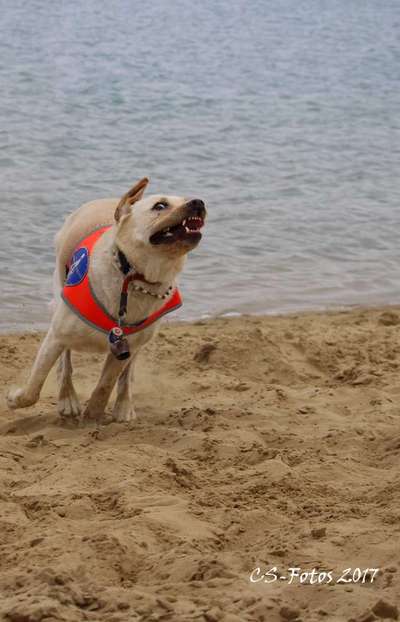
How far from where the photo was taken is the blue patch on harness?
19.6 feet

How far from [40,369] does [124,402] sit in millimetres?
569

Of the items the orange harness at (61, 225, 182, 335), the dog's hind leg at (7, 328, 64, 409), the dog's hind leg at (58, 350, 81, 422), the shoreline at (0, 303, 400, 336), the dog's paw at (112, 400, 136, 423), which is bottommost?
the shoreline at (0, 303, 400, 336)

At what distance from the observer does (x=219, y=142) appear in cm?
1432

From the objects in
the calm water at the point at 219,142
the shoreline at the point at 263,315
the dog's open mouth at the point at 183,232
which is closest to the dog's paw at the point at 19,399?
the dog's open mouth at the point at 183,232

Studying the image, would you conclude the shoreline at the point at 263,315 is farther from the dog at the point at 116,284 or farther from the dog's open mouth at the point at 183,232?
the dog's open mouth at the point at 183,232

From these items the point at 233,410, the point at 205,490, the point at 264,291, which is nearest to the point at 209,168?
the point at 264,291

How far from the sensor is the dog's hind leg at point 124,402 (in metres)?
6.43

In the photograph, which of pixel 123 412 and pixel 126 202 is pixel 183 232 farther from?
pixel 123 412

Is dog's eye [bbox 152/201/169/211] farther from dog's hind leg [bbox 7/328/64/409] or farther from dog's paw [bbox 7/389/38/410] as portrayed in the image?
dog's paw [bbox 7/389/38/410]

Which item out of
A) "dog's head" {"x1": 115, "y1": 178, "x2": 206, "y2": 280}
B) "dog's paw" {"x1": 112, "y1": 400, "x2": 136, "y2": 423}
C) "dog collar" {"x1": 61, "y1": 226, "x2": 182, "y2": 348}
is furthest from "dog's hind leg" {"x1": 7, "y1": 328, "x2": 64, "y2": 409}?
"dog's head" {"x1": 115, "y1": 178, "x2": 206, "y2": 280}

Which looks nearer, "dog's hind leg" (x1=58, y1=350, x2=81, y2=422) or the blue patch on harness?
the blue patch on harness

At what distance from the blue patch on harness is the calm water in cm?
236

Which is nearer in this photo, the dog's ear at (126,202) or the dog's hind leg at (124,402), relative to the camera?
the dog's ear at (126,202)

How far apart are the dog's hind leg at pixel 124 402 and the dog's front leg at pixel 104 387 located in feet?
0.33
